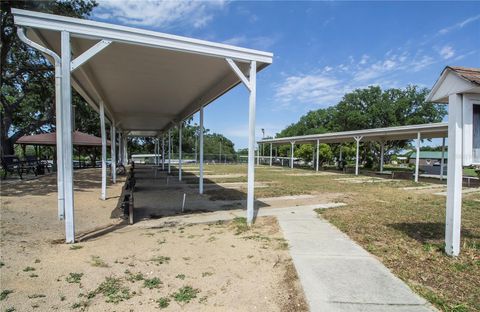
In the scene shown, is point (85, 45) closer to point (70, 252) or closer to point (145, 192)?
point (70, 252)

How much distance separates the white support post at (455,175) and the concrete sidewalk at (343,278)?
1.18 meters

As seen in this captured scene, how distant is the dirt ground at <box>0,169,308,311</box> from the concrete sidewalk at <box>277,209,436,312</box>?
0.21m

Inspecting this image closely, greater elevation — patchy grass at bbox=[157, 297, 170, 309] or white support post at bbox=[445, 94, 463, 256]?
white support post at bbox=[445, 94, 463, 256]

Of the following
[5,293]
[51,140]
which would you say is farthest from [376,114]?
[5,293]

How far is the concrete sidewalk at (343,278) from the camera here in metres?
3.05

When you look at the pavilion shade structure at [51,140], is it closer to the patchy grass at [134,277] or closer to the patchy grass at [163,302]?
the patchy grass at [134,277]

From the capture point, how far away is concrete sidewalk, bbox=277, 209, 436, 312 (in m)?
3.05

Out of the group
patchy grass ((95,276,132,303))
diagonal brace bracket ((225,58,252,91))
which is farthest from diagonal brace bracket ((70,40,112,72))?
patchy grass ((95,276,132,303))

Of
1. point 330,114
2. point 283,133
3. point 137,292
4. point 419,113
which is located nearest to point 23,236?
point 137,292

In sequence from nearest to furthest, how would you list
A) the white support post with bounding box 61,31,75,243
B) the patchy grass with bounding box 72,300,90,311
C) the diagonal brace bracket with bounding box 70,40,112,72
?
the patchy grass with bounding box 72,300,90,311 < the white support post with bounding box 61,31,75,243 < the diagonal brace bracket with bounding box 70,40,112,72

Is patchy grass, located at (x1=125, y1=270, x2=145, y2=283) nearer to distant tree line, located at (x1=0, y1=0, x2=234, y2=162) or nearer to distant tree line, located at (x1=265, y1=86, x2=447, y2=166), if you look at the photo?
distant tree line, located at (x1=0, y1=0, x2=234, y2=162)

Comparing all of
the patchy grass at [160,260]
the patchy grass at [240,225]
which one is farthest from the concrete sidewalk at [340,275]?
the patchy grass at [160,260]

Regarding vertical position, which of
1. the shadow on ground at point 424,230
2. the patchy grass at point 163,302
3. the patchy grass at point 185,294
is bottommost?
the shadow on ground at point 424,230

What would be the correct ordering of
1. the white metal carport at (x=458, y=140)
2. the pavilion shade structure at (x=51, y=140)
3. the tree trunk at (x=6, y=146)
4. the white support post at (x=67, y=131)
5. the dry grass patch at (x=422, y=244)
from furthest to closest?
the tree trunk at (x=6, y=146) < the pavilion shade structure at (x=51, y=140) < the white support post at (x=67, y=131) < the white metal carport at (x=458, y=140) < the dry grass patch at (x=422, y=244)
